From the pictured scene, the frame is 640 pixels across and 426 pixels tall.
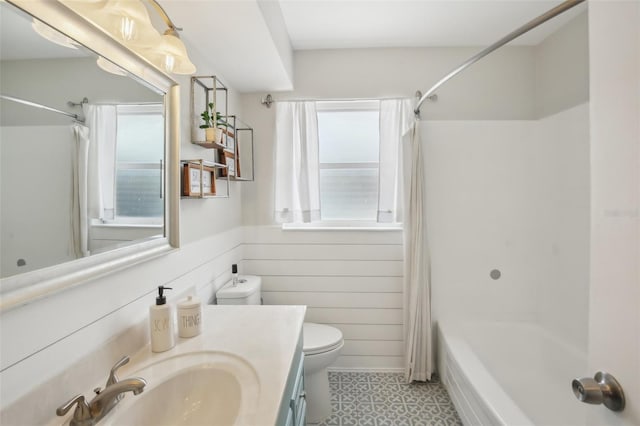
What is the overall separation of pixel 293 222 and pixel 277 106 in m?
0.90

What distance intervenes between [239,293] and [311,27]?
1.82 metres

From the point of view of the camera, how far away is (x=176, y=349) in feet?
3.43

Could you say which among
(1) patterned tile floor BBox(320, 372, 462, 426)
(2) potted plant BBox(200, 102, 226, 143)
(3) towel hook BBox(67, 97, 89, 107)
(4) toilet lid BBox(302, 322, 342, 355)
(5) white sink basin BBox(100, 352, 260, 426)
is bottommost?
(1) patterned tile floor BBox(320, 372, 462, 426)

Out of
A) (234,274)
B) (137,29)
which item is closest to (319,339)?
(234,274)

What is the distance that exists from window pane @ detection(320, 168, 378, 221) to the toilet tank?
0.79 m

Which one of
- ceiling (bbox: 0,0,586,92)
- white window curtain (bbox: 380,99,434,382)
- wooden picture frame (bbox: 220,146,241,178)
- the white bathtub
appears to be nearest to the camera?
ceiling (bbox: 0,0,586,92)

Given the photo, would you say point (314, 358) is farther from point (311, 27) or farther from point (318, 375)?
point (311, 27)

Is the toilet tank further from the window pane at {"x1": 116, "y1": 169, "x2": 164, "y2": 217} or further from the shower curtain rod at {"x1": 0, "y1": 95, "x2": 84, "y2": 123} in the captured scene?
the shower curtain rod at {"x1": 0, "y1": 95, "x2": 84, "y2": 123}

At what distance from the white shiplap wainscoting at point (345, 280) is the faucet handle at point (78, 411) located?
5.46 ft

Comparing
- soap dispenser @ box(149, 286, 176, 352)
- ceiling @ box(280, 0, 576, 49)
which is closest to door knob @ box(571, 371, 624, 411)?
soap dispenser @ box(149, 286, 176, 352)

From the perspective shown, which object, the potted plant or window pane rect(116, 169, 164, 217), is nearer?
window pane rect(116, 169, 164, 217)

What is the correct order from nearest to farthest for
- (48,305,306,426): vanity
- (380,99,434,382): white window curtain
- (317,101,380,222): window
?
1. (48,305,306,426): vanity
2. (380,99,434,382): white window curtain
3. (317,101,380,222): window

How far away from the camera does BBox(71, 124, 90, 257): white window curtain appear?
807 mm

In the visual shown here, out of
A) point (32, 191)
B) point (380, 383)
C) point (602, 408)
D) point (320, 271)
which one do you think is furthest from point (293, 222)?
point (602, 408)
